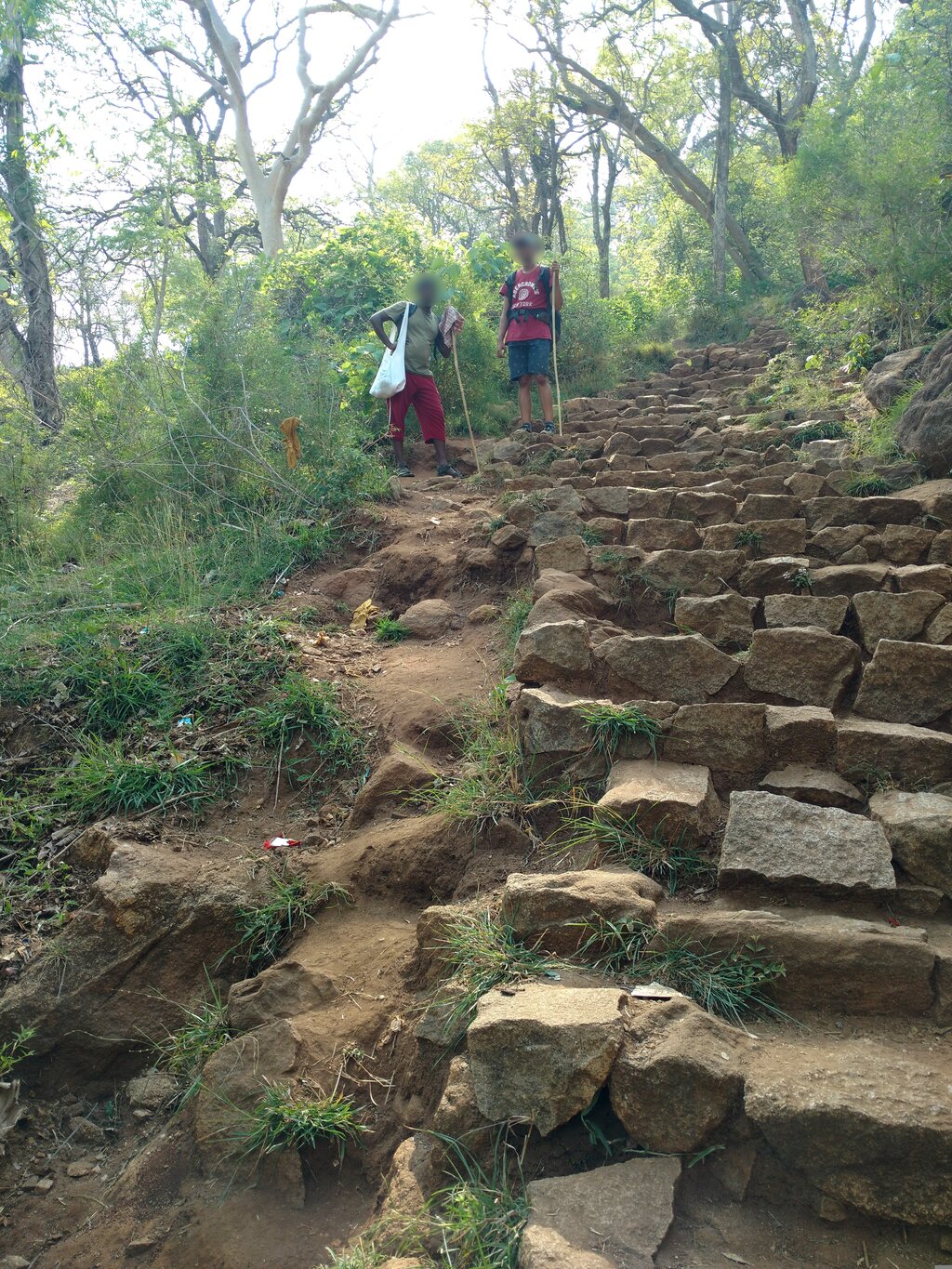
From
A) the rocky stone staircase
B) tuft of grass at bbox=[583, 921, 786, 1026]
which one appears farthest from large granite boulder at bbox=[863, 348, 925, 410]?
tuft of grass at bbox=[583, 921, 786, 1026]

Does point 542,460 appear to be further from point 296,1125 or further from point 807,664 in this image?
point 296,1125

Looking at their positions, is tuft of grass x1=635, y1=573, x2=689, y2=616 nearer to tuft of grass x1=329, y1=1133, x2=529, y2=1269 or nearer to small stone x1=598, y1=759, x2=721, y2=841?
small stone x1=598, y1=759, x2=721, y2=841

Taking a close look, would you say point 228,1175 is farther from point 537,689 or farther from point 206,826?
point 537,689

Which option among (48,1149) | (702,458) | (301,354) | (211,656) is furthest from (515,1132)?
(301,354)

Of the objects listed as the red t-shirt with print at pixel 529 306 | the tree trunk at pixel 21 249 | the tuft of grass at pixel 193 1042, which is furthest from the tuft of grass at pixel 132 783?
the tree trunk at pixel 21 249

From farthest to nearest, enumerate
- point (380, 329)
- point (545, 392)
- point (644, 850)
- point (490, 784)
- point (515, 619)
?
point (545, 392) < point (380, 329) < point (515, 619) < point (490, 784) < point (644, 850)

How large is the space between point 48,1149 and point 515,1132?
5.65ft

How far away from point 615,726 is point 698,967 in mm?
1154

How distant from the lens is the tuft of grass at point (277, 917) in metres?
3.41

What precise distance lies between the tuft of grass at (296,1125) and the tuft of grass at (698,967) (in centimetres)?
85

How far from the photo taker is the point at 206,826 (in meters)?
3.94

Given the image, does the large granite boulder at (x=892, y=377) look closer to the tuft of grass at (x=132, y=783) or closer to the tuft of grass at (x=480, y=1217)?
the tuft of grass at (x=132, y=783)

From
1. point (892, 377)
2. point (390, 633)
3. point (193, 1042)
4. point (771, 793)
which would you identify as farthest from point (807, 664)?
point (892, 377)

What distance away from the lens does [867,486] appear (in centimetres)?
572
